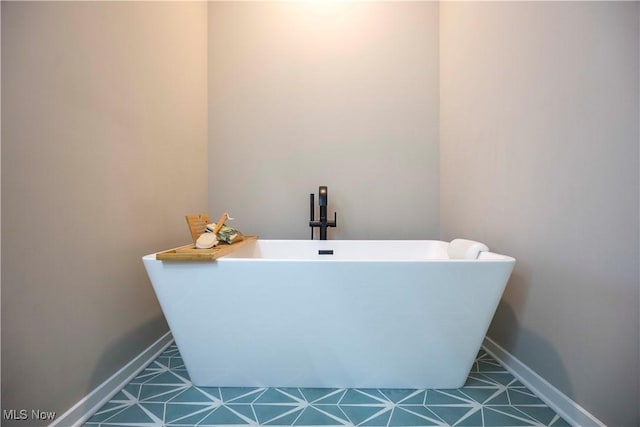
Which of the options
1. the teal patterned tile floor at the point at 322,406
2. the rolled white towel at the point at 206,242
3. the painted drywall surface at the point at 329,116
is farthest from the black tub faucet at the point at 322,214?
the teal patterned tile floor at the point at 322,406

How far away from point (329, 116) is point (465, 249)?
1.36 m

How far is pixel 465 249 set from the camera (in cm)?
138

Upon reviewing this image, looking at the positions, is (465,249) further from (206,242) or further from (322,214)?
(206,242)

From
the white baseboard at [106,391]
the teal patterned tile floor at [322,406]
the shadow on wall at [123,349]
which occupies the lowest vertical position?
the teal patterned tile floor at [322,406]

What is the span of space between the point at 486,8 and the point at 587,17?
0.73 m

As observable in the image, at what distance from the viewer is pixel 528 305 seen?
123 cm

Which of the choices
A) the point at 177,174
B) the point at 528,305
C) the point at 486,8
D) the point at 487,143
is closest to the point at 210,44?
the point at 177,174

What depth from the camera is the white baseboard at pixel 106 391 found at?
96 centimetres

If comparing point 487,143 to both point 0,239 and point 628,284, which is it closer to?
point 628,284
